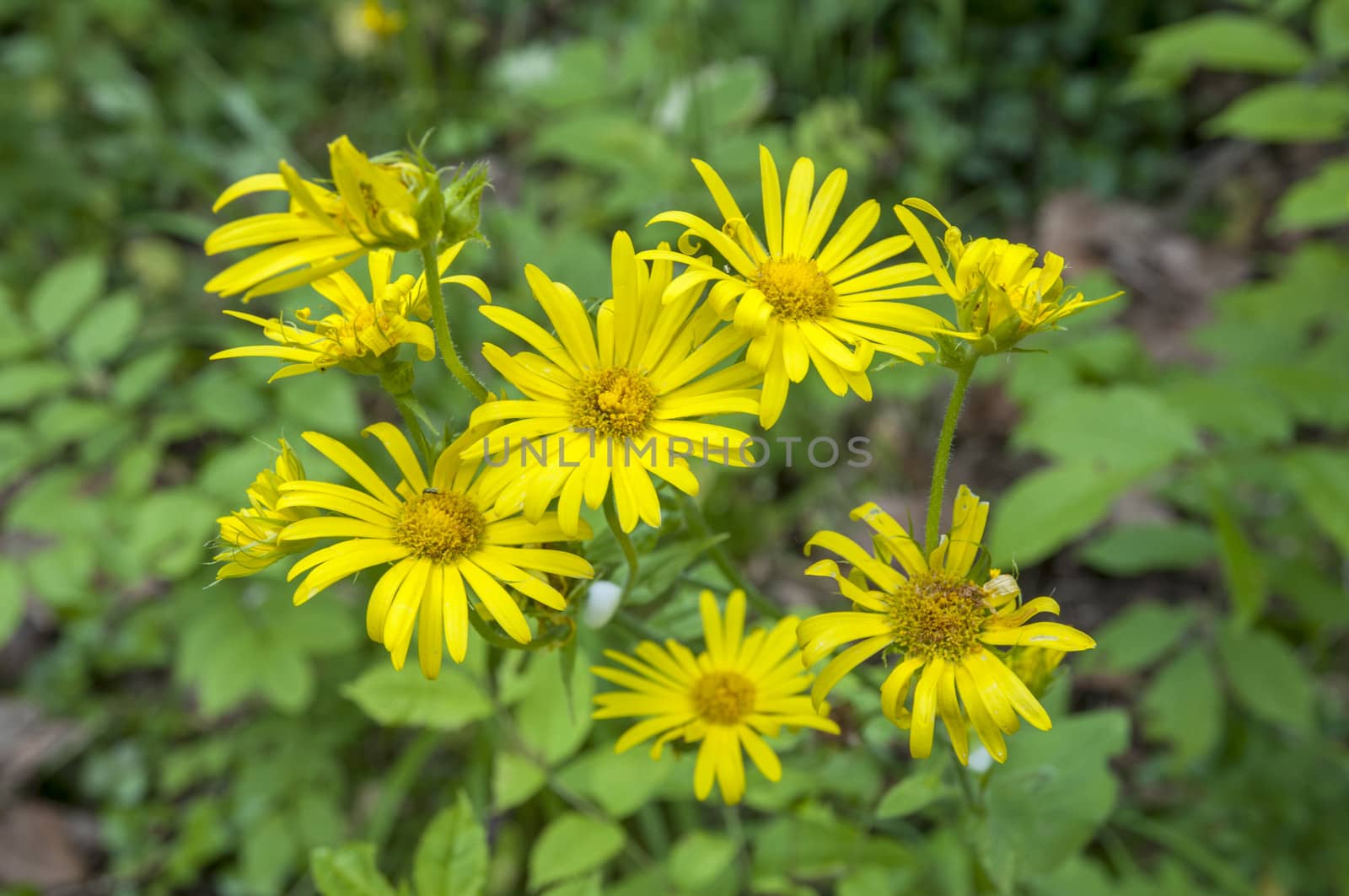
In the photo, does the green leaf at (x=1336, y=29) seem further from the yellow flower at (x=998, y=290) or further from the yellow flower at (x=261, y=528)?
the yellow flower at (x=261, y=528)

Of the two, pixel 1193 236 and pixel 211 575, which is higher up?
pixel 1193 236

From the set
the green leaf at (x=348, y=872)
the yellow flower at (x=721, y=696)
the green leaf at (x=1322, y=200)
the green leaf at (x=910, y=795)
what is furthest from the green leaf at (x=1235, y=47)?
the green leaf at (x=348, y=872)

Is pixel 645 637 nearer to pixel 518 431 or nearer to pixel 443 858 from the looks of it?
pixel 443 858

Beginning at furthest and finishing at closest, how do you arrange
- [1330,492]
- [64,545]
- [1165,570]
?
[1165,570]
[64,545]
[1330,492]

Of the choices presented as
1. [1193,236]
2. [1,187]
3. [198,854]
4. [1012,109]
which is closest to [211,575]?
[198,854]

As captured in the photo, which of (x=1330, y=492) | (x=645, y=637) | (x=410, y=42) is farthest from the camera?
(x=410, y=42)

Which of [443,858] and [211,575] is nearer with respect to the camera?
[443,858]

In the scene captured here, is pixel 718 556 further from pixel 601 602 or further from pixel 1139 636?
pixel 1139 636
